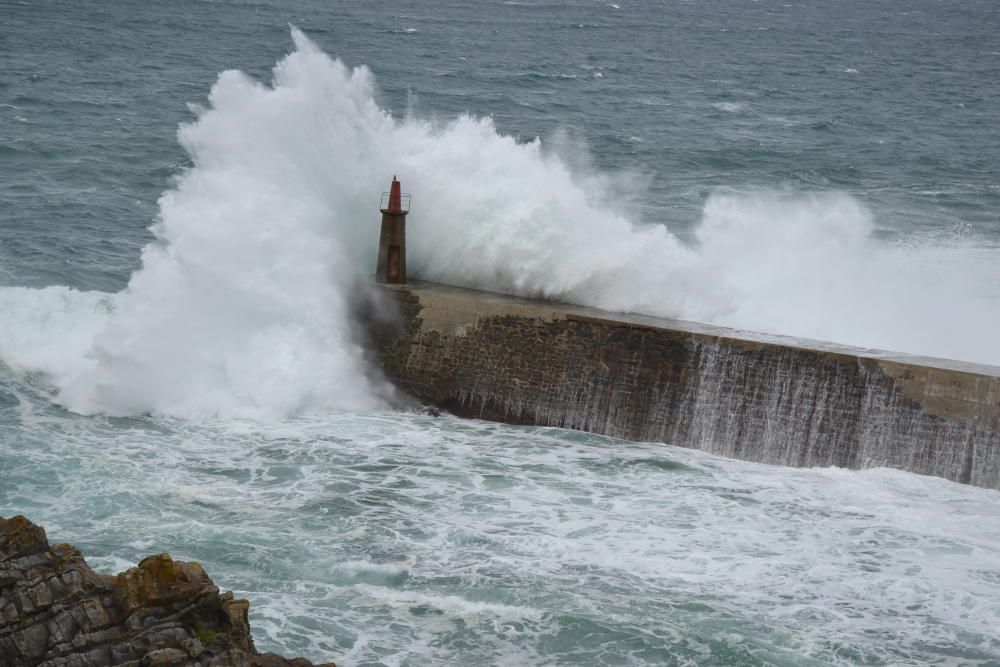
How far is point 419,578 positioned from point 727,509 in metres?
2.77

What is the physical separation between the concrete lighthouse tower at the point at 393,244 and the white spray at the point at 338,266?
13.4 inches

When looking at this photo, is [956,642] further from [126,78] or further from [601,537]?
[126,78]

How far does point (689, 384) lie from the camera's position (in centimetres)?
1151

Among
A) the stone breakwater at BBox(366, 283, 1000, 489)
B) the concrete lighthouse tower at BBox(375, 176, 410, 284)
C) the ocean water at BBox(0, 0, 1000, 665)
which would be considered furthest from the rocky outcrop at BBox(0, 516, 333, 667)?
the concrete lighthouse tower at BBox(375, 176, 410, 284)

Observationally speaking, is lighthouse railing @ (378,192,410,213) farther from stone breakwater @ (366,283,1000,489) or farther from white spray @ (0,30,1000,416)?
stone breakwater @ (366,283,1000,489)

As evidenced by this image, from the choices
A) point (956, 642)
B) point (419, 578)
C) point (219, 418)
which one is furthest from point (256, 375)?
point (956, 642)

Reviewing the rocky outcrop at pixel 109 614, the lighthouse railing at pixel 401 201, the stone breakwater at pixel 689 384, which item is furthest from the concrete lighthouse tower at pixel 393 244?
the rocky outcrop at pixel 109 614

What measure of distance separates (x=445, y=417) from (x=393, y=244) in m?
2.00

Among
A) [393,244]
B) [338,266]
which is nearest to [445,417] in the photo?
[393,244]

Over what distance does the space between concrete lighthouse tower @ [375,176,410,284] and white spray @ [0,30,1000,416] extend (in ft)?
1.12

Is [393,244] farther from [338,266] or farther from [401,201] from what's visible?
[401,201]

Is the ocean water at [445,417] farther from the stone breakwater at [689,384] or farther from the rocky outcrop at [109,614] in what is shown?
the rocky outcrop at [109,614]

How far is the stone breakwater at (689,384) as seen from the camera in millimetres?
10758

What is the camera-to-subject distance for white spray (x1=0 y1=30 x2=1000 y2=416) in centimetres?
1274
